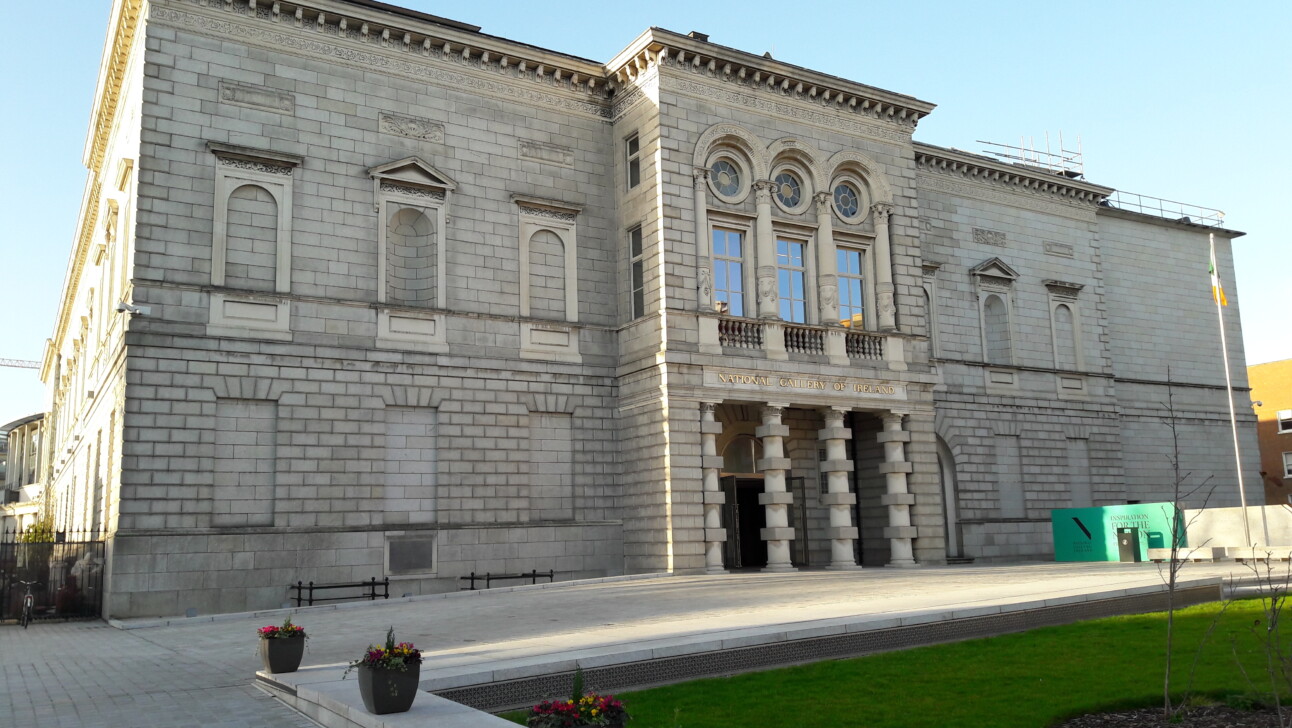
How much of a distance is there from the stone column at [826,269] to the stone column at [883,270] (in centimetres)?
162

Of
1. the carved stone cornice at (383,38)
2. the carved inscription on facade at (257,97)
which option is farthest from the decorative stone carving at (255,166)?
the carved stone cornice at (383,38)

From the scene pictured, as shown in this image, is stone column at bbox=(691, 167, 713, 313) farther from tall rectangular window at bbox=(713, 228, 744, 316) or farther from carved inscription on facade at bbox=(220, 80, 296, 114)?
carved inscription on facade at bbox=(220, 80, 296, 114)

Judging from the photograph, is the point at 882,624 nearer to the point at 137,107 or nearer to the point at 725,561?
the point at 725,561

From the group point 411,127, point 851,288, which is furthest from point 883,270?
point 411,127

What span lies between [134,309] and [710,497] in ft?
45.3

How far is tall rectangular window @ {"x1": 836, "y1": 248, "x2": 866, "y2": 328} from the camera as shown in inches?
1211

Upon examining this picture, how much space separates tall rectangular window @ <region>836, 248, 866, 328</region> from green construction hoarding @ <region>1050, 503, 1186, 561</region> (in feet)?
29.5

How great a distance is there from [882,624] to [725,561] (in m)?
16.0

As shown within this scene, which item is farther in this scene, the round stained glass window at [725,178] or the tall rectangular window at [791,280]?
the tall rectangular window at [791,280]

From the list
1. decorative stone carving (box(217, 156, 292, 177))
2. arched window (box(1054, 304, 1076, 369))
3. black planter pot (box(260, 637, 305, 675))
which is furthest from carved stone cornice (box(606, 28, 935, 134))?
black planter pot (box(260, 637, 305, 675))

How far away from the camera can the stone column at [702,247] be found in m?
27.6

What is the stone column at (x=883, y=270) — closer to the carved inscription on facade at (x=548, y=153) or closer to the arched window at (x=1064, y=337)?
the carved inscription on facade at (x=548, y=153)

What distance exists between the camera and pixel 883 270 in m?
31.0

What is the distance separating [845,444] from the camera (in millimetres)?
31000
